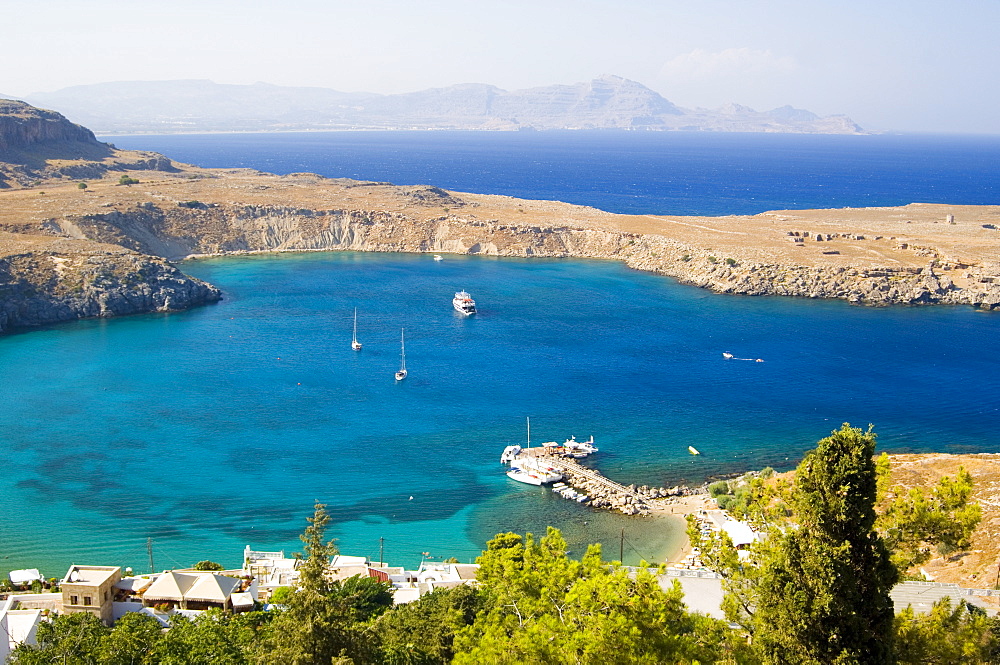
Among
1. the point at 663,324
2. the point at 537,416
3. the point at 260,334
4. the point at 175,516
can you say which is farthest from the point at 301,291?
the point at 175,516

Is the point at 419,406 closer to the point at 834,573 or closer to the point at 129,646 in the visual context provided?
the point at 129,646

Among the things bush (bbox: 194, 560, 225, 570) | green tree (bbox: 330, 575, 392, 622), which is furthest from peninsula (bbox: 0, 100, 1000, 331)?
green tree (bbox: 330, 575, 392, 622)

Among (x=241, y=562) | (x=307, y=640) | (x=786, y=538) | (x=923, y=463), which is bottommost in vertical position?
(x=241, y=562)

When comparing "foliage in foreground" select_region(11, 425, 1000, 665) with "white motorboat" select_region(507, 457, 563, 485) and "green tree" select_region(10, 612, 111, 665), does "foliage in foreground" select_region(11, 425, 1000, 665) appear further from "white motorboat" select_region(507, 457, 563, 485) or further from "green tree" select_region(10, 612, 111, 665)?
"white motorboat" select_region(507, 457, 563, 485)

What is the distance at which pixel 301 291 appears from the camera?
92.6 meters

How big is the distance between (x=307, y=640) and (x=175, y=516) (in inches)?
1033

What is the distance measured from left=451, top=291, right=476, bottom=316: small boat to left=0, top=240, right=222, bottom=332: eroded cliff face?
2610 cm

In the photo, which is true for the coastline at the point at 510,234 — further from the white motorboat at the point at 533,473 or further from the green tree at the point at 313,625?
the green tree at the point at 313,625

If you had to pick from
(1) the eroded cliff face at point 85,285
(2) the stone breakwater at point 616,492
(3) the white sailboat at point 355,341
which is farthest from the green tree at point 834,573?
(1) the eroded cliff face at point 85,285

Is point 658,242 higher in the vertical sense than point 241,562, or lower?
higher

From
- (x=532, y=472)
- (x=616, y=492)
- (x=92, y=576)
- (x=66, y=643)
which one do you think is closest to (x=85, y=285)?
(x=532, y=472)

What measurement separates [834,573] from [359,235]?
113 metres

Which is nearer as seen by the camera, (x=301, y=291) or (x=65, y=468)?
(x=65, y=468)

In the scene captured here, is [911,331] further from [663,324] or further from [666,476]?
[666,476]
